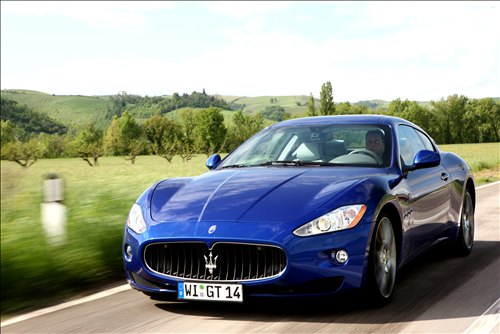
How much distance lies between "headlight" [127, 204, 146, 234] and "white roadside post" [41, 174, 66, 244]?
198 cm

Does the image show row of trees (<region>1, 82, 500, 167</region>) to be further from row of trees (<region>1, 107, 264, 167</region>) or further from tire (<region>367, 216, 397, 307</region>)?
tire (<region>367, 216, 397, 307</region>)

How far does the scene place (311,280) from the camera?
4.73m

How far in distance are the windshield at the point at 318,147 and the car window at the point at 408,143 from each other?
232mm

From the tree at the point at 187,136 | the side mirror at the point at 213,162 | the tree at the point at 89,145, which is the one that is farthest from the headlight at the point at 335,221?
the tree at the point at 187,136

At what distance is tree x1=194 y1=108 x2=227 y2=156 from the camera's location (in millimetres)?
109562

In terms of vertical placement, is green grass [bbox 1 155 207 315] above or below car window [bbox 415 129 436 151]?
below

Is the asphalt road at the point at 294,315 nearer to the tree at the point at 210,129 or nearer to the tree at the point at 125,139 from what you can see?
the tree at the point at 125,139

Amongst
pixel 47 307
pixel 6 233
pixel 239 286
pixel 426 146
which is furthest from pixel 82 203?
pixel 239 286

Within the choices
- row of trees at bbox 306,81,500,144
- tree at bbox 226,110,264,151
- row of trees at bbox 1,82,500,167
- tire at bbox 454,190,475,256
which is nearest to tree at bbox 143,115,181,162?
row of trees at bbox 1,82,500,167

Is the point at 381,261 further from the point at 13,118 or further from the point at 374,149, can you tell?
the point at 13,118

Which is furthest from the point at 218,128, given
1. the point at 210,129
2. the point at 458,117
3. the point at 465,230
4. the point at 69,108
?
the point at 465,230

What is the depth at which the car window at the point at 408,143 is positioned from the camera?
6.50 meters

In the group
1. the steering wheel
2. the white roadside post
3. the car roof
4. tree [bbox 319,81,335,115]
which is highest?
tree [bbox 319,81,335,115]

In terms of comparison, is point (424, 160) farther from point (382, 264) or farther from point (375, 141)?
point (382, 264)
